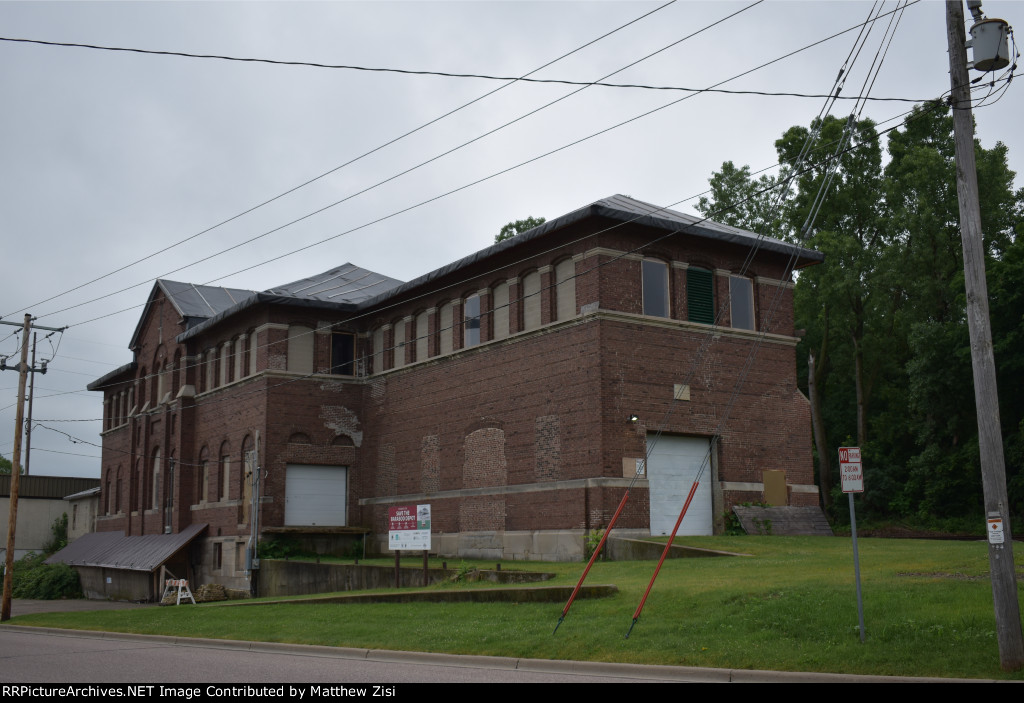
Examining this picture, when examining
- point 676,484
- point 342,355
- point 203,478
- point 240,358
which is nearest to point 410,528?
point 676,484

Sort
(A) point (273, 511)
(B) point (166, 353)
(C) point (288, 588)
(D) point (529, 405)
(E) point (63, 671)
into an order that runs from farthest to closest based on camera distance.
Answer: (B) point (166, 353)
(A) point (273, 511)
(C) point (288, 588)
(D) point (529, 405)
(E) point (63, 671)

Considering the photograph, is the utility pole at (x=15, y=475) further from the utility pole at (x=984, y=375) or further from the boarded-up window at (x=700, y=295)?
the utility pole at (x=984, y=375)

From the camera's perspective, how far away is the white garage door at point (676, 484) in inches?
1192

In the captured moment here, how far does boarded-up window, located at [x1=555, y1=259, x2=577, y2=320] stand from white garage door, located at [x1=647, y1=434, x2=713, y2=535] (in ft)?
14.2

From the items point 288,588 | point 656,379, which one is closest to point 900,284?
point 656,379

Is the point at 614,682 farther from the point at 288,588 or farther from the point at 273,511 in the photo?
the point at 273,511

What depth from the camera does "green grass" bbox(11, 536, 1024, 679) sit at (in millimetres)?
13211

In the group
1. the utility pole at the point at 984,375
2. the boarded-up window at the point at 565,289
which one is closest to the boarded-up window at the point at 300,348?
the boarded-up window at the point at 565,289

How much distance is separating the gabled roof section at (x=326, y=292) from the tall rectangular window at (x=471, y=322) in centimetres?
488

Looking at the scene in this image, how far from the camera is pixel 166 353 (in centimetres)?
4931

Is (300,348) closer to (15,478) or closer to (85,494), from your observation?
(15,478)

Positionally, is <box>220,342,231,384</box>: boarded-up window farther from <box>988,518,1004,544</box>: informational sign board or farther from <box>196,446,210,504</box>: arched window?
<box>988,518,1004,544</box>: informational sign board

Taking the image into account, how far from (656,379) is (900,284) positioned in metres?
23.6

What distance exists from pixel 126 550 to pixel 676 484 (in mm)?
28226
